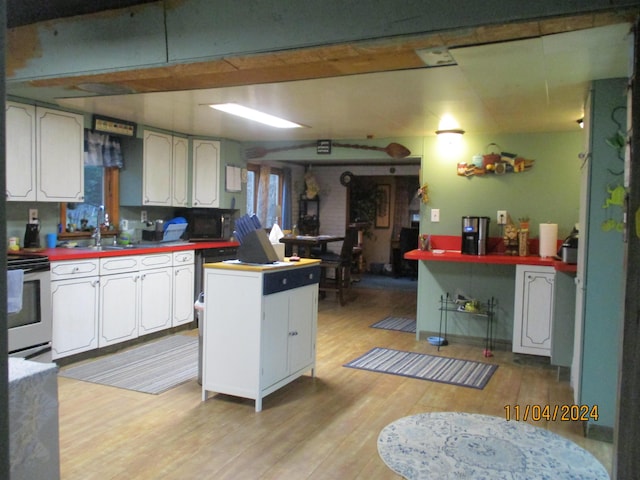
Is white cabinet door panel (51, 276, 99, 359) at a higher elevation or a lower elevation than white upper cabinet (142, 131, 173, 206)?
lower

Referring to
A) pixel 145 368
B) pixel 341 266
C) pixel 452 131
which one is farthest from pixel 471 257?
pixel 145 368

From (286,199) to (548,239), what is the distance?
525 cm

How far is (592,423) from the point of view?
3066mm

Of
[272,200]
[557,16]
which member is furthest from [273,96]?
[272,200]

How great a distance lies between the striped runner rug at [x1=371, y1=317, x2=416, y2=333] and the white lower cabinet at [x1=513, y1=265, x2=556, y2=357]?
4.69 ft

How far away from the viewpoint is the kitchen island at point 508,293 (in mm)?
4023

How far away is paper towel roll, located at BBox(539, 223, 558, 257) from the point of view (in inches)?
185

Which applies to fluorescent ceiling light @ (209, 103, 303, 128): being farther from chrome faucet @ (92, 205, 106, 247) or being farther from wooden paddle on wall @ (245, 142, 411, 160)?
chrome faucet @ (92, 205, 106, 247)

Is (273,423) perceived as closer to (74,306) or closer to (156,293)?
(74,306)

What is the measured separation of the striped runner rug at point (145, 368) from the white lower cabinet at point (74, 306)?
0.18m

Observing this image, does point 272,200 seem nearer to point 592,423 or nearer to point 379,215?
point 379,215

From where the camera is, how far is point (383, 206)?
1046 centimetres
